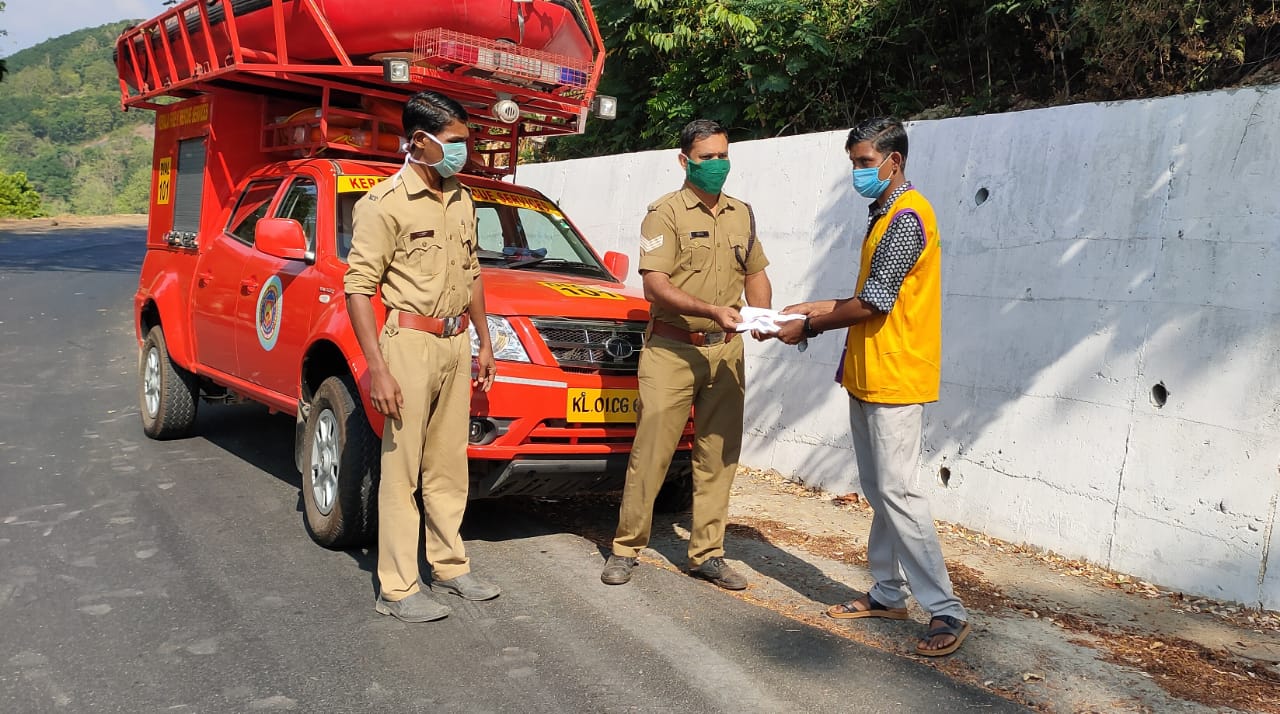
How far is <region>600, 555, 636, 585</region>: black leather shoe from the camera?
4918mm

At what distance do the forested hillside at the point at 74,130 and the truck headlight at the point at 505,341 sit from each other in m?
75.2

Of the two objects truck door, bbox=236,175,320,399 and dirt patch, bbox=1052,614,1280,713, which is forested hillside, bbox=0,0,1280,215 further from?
truck door, bbox=236,175,320,399

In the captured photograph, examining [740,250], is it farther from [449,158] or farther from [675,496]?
[675,496]

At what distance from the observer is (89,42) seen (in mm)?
121125

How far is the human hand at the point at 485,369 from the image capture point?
15.5 ft

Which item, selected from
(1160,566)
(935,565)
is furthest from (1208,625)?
(935,565)

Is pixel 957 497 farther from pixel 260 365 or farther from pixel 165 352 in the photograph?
pixel 165 352

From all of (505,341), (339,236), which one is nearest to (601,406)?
(505,341)

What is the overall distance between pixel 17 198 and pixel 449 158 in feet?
129

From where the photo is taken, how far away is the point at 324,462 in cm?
532

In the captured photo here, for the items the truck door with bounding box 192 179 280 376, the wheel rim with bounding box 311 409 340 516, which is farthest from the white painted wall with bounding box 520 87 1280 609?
the truck door with bounding box 192 179 280 376

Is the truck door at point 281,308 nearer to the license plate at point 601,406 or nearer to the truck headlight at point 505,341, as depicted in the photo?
the truck headlight at point 505,341

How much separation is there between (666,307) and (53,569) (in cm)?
309

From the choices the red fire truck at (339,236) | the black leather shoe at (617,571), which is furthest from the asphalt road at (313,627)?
the red fire truck at (339,236)
